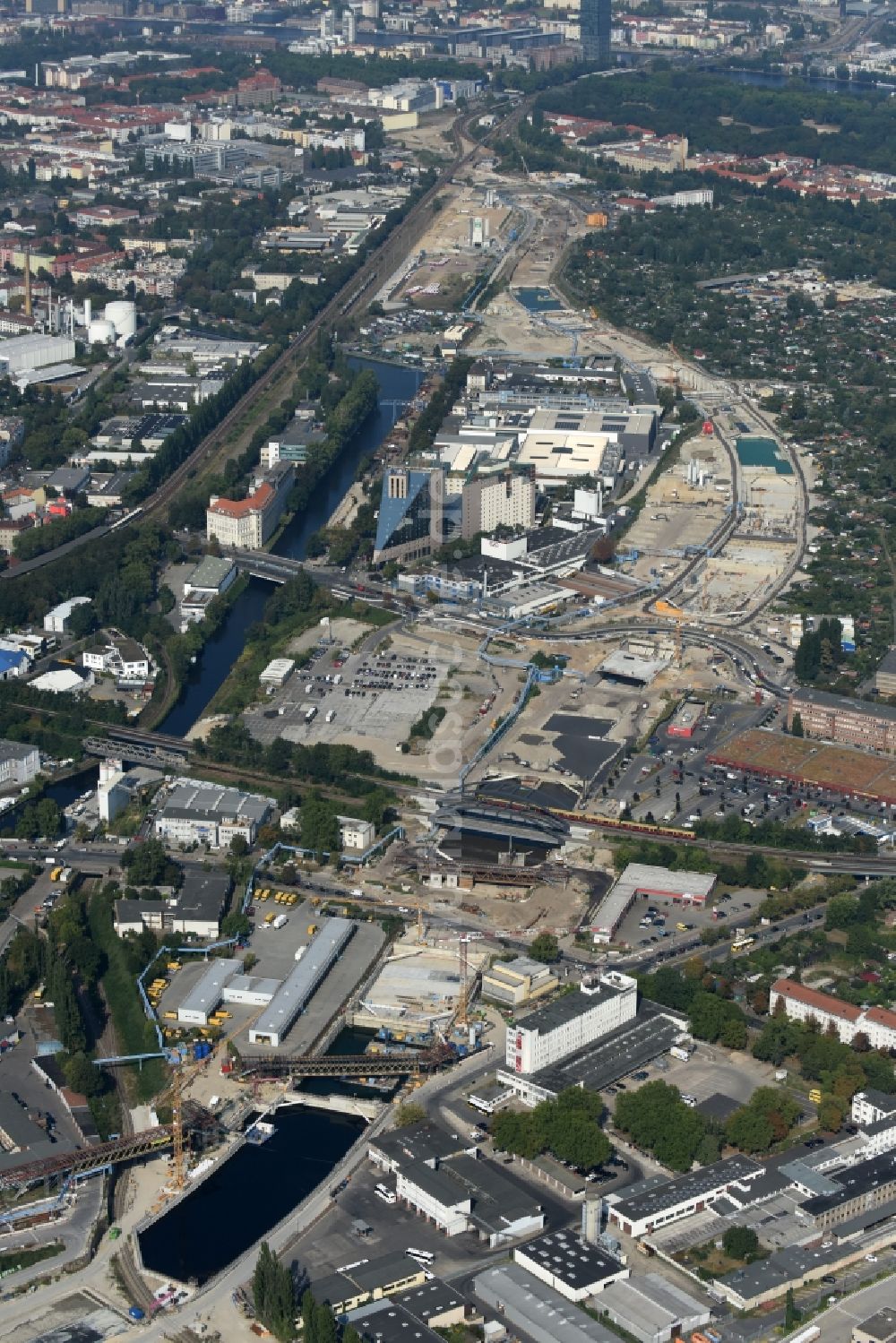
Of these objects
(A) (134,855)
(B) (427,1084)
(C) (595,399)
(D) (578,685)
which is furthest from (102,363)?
(B) (427,1084)

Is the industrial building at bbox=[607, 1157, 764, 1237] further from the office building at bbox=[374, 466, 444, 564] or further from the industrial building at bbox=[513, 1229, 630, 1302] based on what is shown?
the office building at bbox=[374, 466, 444, 564]

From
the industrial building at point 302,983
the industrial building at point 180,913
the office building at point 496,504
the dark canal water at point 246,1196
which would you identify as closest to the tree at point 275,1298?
the dark canal water at point 246,1196

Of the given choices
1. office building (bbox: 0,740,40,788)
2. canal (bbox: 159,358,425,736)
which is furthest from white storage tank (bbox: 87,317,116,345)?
office building (bbox: 0,740,40,788)

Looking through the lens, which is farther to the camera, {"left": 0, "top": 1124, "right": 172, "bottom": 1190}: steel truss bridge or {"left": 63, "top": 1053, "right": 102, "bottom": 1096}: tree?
{"left": 63, "top": 1053, "right": 102, "bottom": 1096}: tree

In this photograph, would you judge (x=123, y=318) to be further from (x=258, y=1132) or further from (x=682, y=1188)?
(x=682, y=1188)

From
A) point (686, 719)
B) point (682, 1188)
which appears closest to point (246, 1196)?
point (682, 1188)

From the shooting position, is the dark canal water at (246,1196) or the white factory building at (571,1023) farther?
the white factory building at (571,1023)

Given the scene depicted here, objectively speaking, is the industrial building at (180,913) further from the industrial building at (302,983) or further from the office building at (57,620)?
the office building at (57,620)
